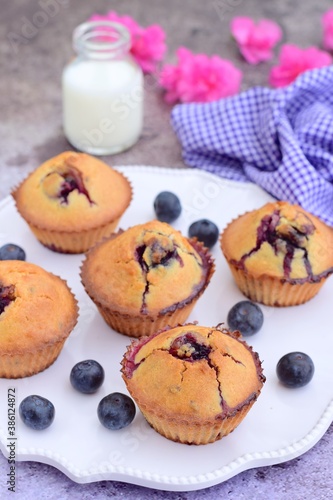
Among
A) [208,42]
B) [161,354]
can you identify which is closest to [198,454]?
[161,354]

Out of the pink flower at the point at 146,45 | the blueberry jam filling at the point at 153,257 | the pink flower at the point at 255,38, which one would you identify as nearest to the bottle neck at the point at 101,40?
the pink flower at the point at 146,45

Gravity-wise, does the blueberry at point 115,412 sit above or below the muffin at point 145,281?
below

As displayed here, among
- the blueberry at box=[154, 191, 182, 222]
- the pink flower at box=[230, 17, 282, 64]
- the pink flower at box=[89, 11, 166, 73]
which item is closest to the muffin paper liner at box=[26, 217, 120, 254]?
the blueberry at box=[154, 191, 182, 222]

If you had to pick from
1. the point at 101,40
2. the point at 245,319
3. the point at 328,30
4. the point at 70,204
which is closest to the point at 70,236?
the point at 70,204

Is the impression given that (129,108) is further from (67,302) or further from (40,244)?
(67,302)

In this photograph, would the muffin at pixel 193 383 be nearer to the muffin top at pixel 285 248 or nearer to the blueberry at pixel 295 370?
the blueberry at pixel 295 370
